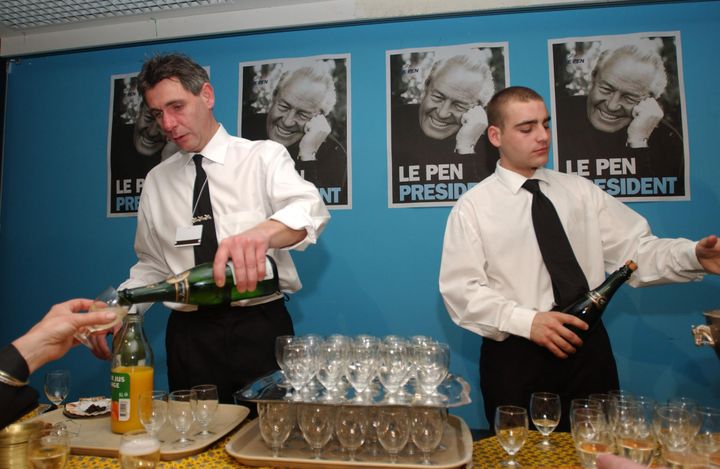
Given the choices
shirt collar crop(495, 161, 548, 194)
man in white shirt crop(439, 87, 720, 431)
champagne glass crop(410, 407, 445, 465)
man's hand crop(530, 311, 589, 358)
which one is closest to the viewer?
champagne glass crop(410, 407, 445, 465)

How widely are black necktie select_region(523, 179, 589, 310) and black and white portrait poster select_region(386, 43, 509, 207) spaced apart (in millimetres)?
681

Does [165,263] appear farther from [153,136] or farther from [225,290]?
[153,136]

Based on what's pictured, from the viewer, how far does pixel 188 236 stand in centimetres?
204

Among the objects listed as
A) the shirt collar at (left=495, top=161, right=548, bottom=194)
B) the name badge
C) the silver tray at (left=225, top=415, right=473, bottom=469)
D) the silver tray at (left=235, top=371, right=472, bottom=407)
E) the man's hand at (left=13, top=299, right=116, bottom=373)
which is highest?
the shirt collar at (left=495, top=161, right=548, bottom=194)

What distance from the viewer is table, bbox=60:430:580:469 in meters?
1.20

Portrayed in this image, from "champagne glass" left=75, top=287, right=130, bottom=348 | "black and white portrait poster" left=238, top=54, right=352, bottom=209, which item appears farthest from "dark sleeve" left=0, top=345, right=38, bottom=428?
→ "black and white portrait poster" left=238, top=54, right=352, bottom=209

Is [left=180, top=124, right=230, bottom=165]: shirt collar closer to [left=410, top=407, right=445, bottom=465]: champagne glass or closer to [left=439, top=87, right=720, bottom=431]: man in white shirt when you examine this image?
[left=439, top=87, right=720, bottom=431]: man in white shirt

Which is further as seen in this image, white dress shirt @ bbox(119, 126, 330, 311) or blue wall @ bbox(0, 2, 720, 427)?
blue wall @ bbox(0, 2, 720, 427)

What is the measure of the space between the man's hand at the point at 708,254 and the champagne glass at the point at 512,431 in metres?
1.13

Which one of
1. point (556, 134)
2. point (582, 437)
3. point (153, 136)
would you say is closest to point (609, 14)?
point (556, 134)

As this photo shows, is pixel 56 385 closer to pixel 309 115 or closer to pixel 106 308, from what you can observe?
pixel 106 308

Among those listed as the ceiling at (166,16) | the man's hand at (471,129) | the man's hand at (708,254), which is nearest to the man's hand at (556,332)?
the man's hand at (708,254)

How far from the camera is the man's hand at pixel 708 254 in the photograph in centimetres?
187

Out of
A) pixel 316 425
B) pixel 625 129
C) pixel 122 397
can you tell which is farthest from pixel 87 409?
pixel 625 129
